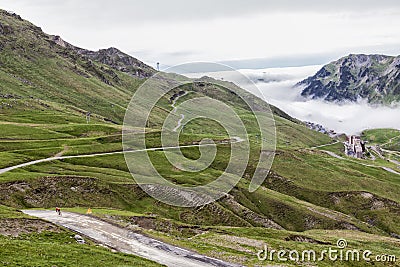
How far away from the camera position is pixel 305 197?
466 ft

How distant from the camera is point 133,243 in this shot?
177 feet

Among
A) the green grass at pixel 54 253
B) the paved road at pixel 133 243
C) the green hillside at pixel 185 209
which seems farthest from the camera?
the green hillside at pixel 185 209

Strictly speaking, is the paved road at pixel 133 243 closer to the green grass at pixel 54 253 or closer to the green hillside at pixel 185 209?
the green hillside at pixel 185 209

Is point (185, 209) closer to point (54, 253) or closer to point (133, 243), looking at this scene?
point (133, 243)

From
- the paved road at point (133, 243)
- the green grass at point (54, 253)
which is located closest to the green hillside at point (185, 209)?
the green grass at point (54, 253)

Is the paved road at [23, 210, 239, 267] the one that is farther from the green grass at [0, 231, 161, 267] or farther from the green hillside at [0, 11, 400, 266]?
the green grass at [0, 231, 161, 267]

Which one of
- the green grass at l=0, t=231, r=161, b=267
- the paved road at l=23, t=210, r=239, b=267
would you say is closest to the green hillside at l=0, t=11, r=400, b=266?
the green grass at l=0, t=231, r=161, b=267

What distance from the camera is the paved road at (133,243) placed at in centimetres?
4966

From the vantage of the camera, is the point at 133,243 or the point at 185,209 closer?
the point at 133,243

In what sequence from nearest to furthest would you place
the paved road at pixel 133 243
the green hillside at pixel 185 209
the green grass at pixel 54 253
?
the green grass at pixel 54 253
the paved road at pixel 133 243
the green hillside at pixel 185 209

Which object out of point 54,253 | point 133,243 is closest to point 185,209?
point 133,243

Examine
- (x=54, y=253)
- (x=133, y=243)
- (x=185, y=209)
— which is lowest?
(x=185, y=209)

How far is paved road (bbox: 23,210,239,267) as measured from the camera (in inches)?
1955

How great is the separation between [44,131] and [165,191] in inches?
3406
